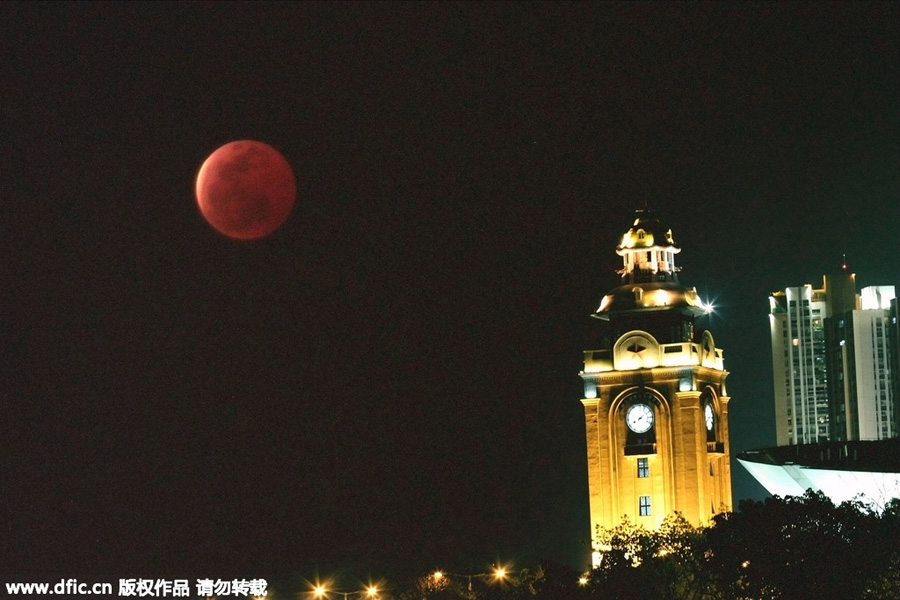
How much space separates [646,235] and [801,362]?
91089mm

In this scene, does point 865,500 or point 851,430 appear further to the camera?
A: point 851,430

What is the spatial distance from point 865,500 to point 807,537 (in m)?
17.1

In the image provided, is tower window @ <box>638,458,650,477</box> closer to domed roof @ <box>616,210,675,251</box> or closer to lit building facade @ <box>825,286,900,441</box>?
domed roof @ <box>616,210,675,251</box>

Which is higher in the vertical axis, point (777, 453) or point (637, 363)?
point (637, 363)

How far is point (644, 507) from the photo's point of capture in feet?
299

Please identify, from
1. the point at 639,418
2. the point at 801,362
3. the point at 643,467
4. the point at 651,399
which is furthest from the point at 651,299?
the point at 801,362

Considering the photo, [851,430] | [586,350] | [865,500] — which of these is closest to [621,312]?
[586,350]

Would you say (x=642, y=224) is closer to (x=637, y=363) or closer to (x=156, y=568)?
(x=637, y=363)

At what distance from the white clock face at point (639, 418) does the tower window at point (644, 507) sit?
3742 millimetres

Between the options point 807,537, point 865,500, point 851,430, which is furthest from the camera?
point 851,430

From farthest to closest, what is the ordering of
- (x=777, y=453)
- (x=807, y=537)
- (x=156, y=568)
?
1. (x=156, y=568)
2. (x=777, y=453)
3. (x=807, y=537)

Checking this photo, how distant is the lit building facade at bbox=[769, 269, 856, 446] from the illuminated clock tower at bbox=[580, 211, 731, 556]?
88.0m

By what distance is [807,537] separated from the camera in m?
55.1

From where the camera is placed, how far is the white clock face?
92375mm
